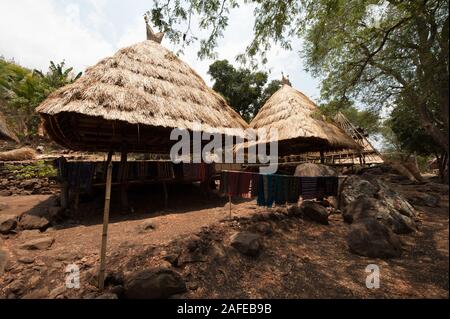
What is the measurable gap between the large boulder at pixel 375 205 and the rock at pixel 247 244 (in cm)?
308

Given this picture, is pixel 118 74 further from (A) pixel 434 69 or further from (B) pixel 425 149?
(B) pixel 425 149

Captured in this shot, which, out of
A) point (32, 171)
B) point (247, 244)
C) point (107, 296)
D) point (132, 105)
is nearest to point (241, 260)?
point (247, 244)

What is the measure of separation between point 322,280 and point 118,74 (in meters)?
7.64

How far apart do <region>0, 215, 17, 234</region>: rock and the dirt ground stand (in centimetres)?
29

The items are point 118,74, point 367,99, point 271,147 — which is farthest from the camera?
point 271,147

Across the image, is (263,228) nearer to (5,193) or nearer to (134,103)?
(134,103)

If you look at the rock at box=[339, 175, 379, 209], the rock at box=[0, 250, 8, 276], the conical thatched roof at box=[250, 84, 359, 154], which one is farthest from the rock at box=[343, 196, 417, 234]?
the rock at box=[0, 250, 8, 276]

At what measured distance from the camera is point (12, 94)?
16312 millimetres

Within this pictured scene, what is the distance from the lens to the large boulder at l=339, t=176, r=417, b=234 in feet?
19.6

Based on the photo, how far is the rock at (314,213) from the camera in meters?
6.62

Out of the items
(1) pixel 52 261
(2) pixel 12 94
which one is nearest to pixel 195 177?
(1) pixel 52 261

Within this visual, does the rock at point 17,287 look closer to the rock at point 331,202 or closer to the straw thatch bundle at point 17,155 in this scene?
the rock at point 331,202

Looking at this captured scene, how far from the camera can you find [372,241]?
478cm

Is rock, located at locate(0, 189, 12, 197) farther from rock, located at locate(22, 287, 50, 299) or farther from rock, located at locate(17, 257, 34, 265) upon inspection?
rock, located at locate(22, 287, 50, 299)
